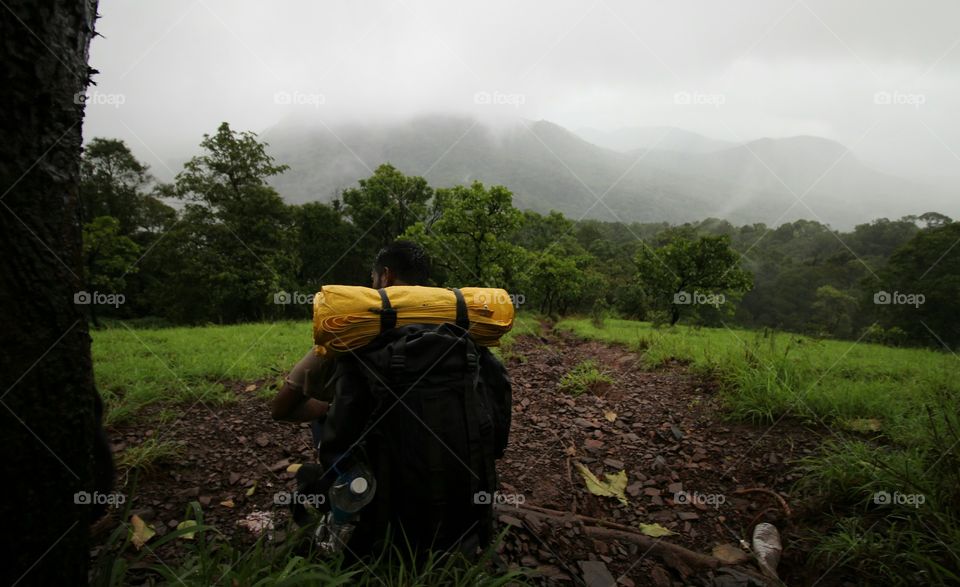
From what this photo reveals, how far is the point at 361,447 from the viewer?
6.67 feet

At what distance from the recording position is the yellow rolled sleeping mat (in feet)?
6.48

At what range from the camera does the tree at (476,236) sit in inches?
713

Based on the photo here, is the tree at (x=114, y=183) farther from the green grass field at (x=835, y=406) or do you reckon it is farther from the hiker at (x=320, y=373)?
the hiker at (x=320, y=373)

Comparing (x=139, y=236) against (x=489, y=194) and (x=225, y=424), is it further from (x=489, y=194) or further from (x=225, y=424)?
(x=225, y=424)

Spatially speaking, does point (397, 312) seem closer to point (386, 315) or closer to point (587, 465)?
point (386, 315)

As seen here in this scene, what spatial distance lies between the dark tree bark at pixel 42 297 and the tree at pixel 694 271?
27.5m

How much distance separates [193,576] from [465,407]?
5.10 ft

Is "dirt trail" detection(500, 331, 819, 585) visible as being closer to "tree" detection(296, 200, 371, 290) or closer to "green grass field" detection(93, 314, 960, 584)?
"green grass field" detection(93, 314, 960, 584)

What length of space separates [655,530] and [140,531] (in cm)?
384

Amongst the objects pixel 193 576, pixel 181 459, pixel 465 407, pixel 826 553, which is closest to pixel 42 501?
pixel 193 576

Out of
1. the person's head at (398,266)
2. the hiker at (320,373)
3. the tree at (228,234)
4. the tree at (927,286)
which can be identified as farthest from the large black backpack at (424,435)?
the tree at (927,286)

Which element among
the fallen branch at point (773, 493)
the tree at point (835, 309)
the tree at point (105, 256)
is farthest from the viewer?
the tree at point (835, 309)

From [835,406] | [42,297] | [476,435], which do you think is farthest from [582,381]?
[42,297]

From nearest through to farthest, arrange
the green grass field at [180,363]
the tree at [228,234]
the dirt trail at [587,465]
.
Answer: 1. the dirt trail at [587,465]
2. the green grass field at [180,363]
3. the tree at [228,234]
